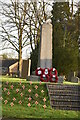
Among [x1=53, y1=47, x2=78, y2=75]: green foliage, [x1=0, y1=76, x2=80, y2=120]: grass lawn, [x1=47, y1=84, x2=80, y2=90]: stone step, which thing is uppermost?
[x1=53, y1=47, x2=78, y2=75]: green foliage

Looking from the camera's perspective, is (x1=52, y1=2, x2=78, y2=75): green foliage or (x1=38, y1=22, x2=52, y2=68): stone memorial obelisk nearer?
(x1=38, y1=22, x2=52, y2=68): stone memorial obelisk

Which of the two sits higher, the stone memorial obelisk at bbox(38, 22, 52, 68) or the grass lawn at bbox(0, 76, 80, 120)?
the stone memorial obelisk at bbox(38, 22, 52, 68)

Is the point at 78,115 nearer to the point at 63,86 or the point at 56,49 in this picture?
the point at 63,86

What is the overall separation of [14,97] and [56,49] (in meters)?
13.7

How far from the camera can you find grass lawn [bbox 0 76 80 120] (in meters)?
8.44

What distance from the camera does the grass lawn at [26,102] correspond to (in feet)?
27.7

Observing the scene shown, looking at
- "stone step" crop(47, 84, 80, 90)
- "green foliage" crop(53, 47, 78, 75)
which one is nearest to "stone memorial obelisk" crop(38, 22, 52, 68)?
"stone step" crop(47, 84, 80, 90)

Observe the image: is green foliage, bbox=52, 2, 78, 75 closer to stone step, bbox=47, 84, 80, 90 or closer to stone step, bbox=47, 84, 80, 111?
stone step, bbox=47, 84, 80, 90

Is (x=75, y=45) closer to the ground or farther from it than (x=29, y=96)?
farther from it

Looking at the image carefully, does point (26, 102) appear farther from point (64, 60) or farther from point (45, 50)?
point (64, 60)

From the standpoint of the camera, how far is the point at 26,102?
1020cm

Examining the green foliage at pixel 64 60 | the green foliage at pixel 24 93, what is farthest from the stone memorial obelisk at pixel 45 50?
the green foliage at pixel 64 60

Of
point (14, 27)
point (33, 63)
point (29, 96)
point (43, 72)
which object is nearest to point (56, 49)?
point (33, 63)

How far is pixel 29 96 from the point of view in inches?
421
